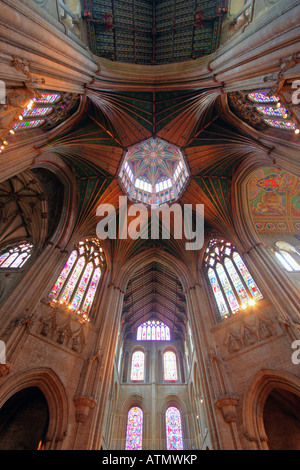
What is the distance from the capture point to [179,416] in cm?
1645

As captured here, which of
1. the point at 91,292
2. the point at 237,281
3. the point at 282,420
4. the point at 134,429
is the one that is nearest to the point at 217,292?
the point at 237,281

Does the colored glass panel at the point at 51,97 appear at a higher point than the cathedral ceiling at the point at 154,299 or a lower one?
lower

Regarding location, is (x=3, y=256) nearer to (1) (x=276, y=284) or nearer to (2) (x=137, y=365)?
(1) (x=276, y=284)

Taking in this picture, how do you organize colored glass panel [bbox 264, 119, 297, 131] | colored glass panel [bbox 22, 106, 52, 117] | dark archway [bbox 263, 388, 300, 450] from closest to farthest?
dark archway [bbox 263, 388, 300, 450] → colored glass panel [bbox 22, 106, 52, 117] → colored glass panel [bbox 264, 119, 297, 131]

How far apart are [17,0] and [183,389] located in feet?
70.4

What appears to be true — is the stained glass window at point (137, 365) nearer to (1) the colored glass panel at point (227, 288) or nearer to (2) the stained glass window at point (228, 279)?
(2) the stained glass window at point (228, 279)

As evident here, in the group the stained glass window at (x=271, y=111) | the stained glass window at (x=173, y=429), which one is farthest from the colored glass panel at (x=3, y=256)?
the stained glass window at (x=173, y=429)

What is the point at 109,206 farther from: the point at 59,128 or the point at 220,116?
the point at 220,116

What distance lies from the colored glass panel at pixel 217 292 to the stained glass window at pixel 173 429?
10081 millimetres

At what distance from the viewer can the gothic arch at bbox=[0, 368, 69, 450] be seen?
7297 mm

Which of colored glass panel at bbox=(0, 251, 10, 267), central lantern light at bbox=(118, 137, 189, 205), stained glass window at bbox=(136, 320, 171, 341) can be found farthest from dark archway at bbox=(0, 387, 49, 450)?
central lantern light at bbox=(118, 137, 189, 205)

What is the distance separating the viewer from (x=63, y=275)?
453 inches

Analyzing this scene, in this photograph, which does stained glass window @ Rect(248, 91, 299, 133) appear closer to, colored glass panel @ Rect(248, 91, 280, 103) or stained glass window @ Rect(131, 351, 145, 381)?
colored glass panel @ Rect(248, 91, 280, 103)

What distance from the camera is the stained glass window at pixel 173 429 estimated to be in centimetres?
1472
